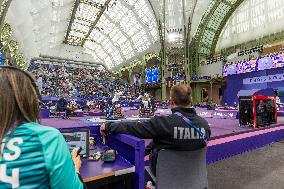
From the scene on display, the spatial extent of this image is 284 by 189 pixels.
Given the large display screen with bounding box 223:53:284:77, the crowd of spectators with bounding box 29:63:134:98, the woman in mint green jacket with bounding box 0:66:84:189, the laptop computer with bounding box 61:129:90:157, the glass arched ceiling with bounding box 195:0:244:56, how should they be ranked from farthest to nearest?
the glass arched ceiling with bounding box 195:0:244:56, the crowd of spectators with bounding box 29:63:134:98, the large display screen with bounding box 223:53:284:77, the laptop computer with bounding box 61:129:90:157, the woman in mint green jacket with bounding box 0:66:84:189

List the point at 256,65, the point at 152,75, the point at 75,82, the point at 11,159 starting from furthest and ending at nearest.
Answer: the point at 152,75 < the point at 75,82 < the point at 256,65 < the point at 11,159

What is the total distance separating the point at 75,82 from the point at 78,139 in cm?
3361

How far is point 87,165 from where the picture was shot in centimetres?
271

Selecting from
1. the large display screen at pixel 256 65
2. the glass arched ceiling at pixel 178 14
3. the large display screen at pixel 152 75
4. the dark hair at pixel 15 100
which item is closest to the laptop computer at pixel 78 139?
the dark hair at pixel 15 100

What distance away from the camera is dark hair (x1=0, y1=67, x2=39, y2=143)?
44.0 inches

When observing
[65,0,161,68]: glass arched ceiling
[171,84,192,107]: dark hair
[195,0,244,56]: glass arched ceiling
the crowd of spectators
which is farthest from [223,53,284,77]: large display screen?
[171,84,192,107]: dark hair

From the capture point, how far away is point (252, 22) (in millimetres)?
29922

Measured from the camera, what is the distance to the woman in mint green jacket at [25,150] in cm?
107

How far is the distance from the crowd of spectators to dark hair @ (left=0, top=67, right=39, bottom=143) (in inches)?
1064

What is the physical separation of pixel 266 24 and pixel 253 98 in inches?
978

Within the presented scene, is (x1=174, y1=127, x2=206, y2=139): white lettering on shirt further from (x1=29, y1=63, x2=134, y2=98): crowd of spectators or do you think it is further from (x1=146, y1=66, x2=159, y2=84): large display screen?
(x1=146, y1=66, x2=159, y2=84): large display screen

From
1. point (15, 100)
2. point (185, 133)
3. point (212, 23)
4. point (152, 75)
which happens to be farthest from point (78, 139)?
point (152, 75)

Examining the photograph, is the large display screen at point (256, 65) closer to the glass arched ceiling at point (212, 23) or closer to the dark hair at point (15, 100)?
the glass arched ceiling at point (212, 23)

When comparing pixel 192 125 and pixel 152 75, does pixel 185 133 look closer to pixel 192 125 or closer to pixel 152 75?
pixel 192 125
